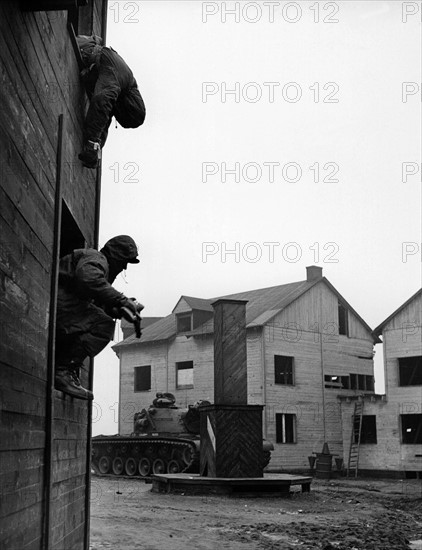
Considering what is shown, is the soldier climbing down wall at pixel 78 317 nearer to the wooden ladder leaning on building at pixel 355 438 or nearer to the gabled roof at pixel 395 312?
the gabled roof at pixel 395 312

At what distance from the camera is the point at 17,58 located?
12.6 ft

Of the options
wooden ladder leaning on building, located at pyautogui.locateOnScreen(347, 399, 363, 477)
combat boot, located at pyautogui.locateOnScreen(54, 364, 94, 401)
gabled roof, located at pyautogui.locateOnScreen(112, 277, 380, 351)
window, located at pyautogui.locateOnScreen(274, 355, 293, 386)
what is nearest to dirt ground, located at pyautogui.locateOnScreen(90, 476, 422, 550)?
combat boot, located at pyautogui.locateOnScreen(54, 364, 94, 401)

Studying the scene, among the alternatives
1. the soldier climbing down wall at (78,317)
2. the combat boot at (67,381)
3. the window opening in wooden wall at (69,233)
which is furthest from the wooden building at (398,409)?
the soldier climbing down wall at (78,317)

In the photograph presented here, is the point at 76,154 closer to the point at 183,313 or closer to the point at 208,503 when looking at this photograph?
the point at 208,503

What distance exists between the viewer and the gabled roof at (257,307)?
3209 cm

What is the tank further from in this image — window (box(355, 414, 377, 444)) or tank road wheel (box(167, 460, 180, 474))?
window (box(355, 414, 377, 444))

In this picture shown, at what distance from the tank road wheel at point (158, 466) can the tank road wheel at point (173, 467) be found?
312 mm

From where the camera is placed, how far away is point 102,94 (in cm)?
568

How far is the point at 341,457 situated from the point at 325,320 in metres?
6.04

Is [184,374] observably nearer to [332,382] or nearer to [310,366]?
[310,366]

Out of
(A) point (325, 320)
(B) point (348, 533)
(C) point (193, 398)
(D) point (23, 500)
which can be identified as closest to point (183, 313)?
(C) point (193, 398)

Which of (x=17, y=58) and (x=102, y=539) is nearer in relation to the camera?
(x=17, y=58)

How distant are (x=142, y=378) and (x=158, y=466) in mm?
9899

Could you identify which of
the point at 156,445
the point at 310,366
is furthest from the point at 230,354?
the point at 310,366
